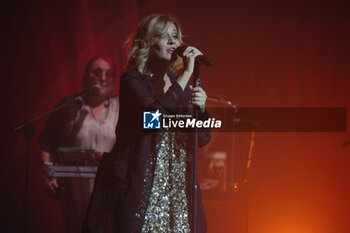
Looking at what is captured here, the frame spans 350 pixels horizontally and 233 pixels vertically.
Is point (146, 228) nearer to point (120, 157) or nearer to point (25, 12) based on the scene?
point (120, 157)

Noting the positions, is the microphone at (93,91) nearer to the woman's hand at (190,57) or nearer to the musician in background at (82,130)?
the musician in background at (82,130)

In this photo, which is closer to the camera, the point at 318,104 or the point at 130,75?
the point at 130,75

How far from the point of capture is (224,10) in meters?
3.81

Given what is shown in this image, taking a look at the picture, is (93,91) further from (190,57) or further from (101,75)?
(190,57)

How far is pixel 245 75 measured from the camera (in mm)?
3809

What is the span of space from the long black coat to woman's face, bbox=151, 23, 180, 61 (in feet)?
0.54

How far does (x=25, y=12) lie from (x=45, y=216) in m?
1.99

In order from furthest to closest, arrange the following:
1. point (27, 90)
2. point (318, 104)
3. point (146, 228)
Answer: point (27, 90) → point (318, 104) → point (146, 228)

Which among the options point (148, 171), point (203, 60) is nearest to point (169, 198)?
point (148, 171)

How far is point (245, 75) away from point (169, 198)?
7.35 feet

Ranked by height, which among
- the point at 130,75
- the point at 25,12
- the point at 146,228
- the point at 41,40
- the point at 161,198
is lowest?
the point at 146,228

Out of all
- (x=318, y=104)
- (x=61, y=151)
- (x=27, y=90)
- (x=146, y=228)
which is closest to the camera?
(x=146, y=228)

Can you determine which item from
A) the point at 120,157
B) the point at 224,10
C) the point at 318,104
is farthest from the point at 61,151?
the point at 318,104

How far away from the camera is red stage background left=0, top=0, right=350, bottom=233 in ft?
11.9
